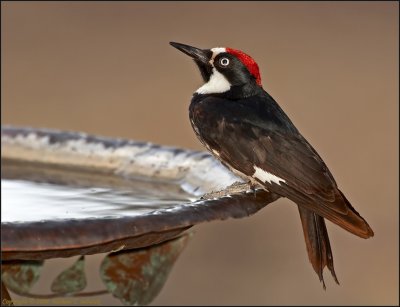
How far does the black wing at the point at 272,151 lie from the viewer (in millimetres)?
2488

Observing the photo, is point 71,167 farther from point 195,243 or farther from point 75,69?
point 75,69

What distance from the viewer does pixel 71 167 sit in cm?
327

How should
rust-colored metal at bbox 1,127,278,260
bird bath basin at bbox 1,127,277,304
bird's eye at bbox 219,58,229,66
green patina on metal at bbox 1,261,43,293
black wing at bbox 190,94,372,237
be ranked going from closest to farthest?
rust-colored metal at bbox 1,127,278,260 → bird bath basin at bbox 1,127,277,304 → black wing at bbox 190,94,372,237 → bird's eye at bbox 219,58,229,66 → green patina on metal at bbox 1,261,43,293

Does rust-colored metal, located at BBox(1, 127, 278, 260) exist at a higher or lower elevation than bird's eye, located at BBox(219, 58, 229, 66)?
lower

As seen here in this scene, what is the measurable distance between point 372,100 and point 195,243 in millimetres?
2410

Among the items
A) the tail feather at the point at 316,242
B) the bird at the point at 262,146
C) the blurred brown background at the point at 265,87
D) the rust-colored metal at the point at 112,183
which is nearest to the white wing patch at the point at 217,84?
the bird at the point at 262,146

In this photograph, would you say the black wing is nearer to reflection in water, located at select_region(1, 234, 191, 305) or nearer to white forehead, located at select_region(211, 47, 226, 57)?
white forehead, located at select_region(211, 47, 226, 57)

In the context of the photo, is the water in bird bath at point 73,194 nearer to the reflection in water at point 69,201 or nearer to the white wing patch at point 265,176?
the reflection in water at point 69,201

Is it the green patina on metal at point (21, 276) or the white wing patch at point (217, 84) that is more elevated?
the white wing patch at point (217, 84)

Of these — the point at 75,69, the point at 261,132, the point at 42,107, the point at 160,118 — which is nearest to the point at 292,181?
the point at 261,132

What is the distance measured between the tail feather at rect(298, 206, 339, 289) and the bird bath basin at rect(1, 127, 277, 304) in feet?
0.36

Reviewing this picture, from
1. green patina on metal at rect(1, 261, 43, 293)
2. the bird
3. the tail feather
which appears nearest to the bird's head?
the bird

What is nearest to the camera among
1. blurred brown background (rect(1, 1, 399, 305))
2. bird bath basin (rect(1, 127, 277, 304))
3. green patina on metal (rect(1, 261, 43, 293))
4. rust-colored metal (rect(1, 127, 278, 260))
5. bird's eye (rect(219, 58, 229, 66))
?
rust-colored metal (rect(1, 127, 278, 260))

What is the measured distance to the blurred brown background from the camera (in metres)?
5.87
